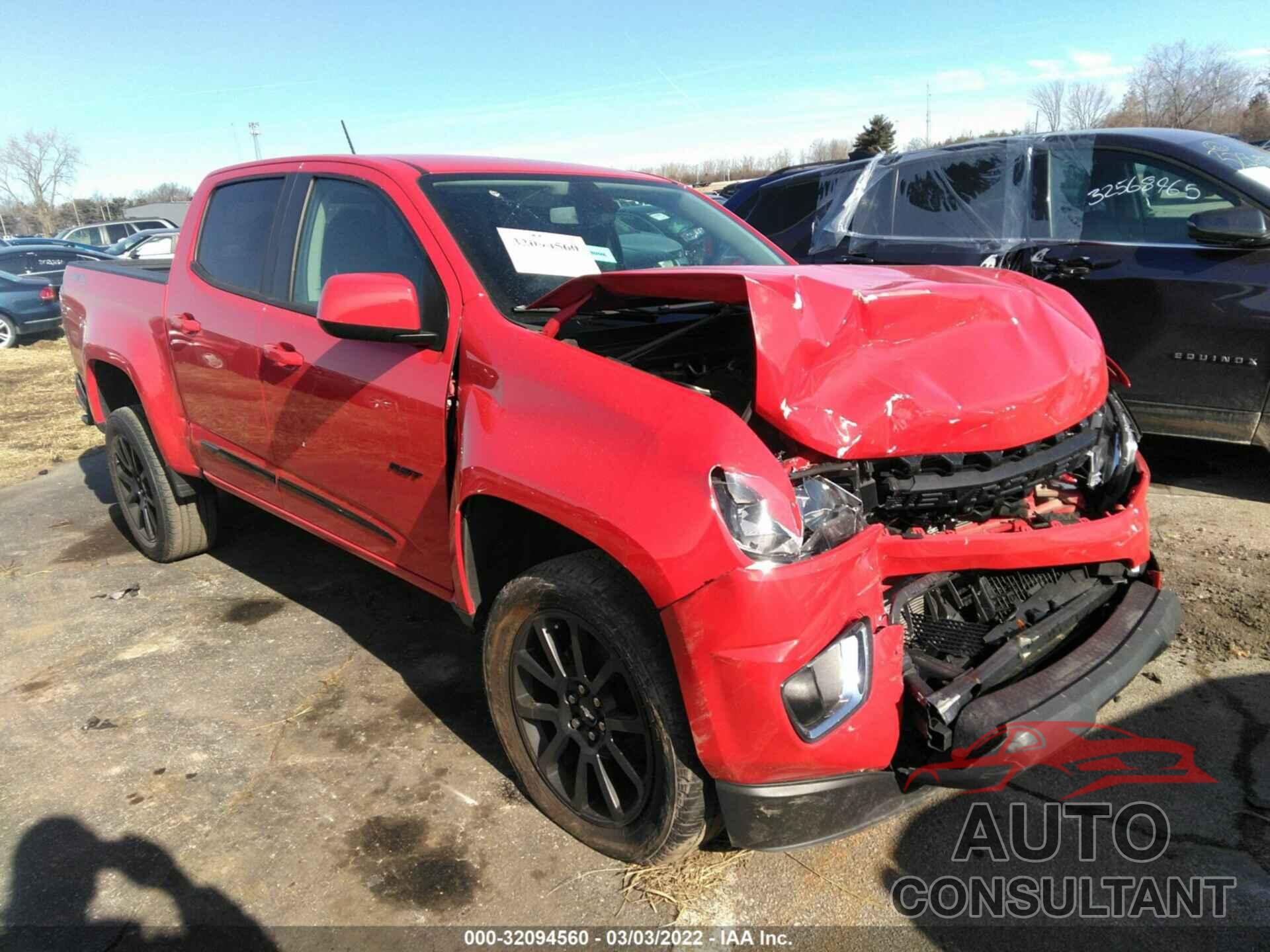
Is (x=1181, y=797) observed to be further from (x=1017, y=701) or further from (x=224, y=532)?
(x=224, y=532)

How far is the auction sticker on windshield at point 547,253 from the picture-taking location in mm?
2762

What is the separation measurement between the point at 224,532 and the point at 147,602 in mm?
904

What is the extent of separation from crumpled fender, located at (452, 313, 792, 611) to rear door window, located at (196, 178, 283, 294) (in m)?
1.53

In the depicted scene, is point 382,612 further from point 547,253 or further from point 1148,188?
point 1148,188

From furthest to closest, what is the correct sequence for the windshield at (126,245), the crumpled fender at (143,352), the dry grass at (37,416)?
1. the windshield at (126,245)
2. the dry grass at (37,416)
3. the crumpled fender at (143,352)

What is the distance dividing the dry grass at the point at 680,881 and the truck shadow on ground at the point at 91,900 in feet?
Result: 3.00

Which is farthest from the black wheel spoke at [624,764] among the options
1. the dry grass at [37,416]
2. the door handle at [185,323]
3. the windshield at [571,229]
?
the dry grass at [37,416]

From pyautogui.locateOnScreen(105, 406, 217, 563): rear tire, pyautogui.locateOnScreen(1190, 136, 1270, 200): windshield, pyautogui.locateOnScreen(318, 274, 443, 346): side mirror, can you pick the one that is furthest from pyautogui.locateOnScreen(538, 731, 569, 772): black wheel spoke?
pyautogui.locateOnScreen(1190, 136, 1270, 200): windshield

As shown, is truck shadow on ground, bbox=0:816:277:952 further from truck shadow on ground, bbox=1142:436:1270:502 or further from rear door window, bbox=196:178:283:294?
truck shadow on ground, bbox=1142:436:1270:502

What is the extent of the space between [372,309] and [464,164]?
968 millimetres

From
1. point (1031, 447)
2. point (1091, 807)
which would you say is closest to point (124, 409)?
point (1031, 447)

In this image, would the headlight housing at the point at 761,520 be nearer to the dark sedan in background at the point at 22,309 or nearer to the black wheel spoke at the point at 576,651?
the black wheel spoke at the point at 576,651

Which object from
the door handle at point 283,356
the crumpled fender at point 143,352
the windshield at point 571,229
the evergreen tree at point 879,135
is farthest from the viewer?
the evergreen tree at point 879,135

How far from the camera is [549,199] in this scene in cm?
314
